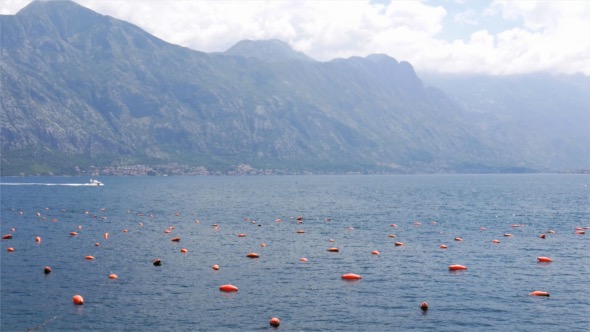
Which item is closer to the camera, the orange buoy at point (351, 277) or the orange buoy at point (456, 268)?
the orange buoy at point (351, 277)

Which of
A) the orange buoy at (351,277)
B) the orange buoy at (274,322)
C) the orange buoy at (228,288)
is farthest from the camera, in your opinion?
the orange buoy at (351,277)

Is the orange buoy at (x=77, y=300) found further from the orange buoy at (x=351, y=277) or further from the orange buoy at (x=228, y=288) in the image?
the orange buoy at (x=351, y=277)

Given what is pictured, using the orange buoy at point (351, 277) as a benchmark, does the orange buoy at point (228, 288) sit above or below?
below

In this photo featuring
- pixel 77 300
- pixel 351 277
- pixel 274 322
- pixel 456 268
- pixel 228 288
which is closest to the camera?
pixel 274 322

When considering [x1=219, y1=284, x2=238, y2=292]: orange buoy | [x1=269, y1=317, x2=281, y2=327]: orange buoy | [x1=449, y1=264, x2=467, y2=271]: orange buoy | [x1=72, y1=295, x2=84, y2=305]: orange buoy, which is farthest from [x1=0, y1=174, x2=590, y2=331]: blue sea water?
[x1=449, y1=264, x2=467, y2=271]: orange buoy

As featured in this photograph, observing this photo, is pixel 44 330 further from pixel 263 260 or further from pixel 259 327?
pixel 263 260

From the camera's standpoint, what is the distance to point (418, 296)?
231ft

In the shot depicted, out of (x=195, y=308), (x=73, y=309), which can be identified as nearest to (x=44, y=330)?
(x=73, y=309)

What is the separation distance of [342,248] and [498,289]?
35.4m

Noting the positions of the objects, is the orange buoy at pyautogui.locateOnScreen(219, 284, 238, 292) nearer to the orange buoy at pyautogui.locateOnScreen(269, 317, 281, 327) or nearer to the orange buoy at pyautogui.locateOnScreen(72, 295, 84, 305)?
the orange buoy at pyautogui.locateOnScreen(269, 317, 281, 327)

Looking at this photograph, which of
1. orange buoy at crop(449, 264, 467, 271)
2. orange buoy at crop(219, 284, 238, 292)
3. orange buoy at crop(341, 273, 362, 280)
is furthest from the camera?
orange buoy at crop(449, 264, 467, 271)

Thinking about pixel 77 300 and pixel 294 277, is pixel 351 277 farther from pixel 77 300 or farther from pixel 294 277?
pixel 77 300

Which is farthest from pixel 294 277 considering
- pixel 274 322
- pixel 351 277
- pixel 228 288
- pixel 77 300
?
pixel 77 300

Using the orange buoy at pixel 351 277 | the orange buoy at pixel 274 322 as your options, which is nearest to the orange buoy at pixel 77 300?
the orange buoy at pixel 274 322
